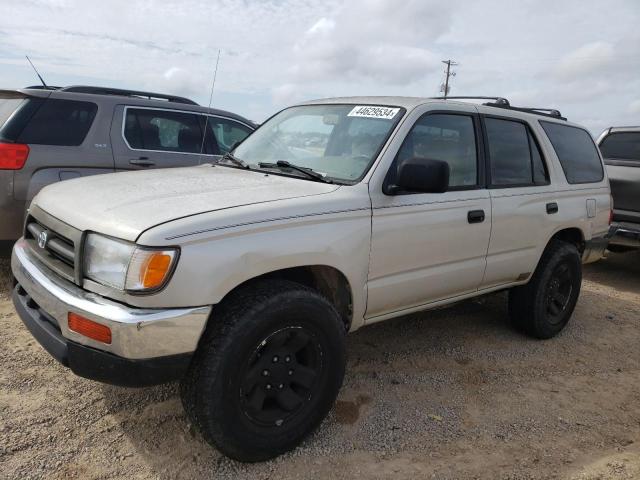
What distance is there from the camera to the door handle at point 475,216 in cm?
344

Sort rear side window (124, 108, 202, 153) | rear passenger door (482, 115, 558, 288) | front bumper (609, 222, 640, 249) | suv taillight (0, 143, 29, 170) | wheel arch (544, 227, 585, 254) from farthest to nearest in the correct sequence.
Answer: front bumper (609, 222, 640, 249)
rear side window (124, 108, 202, 153)
wheel arch (544, 227, 585, 254)
suv taillight (0, 143, 29, 170)
rear passenger door (482, 115, 558, 288)

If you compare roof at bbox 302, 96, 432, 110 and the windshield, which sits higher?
roof at bbox 302, 96, 432, 110

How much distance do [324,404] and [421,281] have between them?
976mm

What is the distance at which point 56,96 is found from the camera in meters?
4.82

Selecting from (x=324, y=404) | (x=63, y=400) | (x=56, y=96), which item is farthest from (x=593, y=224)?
(x=56, y=96)

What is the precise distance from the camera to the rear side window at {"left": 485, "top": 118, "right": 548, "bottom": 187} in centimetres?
380

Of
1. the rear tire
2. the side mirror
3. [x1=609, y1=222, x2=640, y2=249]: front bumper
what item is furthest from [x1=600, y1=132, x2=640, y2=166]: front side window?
the side mirror

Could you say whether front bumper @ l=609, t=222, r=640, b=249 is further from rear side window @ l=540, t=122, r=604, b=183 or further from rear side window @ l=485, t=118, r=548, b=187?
rear side window @ l=485, t=118, r=548, b=187

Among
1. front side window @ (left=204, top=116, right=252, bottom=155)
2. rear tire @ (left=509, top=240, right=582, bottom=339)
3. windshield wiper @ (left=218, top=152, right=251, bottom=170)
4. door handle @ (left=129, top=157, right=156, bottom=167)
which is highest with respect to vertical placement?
front side window @ (left=204, top=116, right=252, bottom=155)

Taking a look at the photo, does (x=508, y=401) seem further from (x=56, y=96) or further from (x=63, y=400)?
(x=56, y=96)

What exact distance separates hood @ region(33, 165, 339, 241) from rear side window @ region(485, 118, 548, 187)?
1.53m

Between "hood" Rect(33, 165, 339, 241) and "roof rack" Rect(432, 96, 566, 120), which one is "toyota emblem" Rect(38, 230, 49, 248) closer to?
"hood" Rect(33, 165, 339, 241)

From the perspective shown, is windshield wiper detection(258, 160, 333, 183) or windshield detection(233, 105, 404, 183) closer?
windshield wiper detection(258, 160, 333, 183)

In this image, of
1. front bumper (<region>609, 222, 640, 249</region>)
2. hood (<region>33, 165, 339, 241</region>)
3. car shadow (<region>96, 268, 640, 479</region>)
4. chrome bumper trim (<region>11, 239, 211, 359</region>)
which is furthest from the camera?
front bumper (<region>609, 222, 640, 249</region>)
